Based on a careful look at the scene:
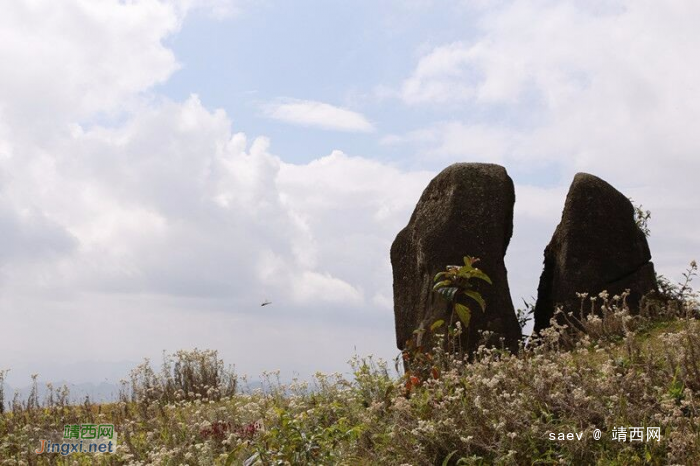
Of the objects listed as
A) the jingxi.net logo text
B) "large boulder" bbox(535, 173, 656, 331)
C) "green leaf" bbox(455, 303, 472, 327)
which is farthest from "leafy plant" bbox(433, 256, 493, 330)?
the jingxi.net logo text

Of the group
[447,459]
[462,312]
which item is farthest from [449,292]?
[447,459]

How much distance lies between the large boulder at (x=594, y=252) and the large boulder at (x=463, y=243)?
4.25 ft

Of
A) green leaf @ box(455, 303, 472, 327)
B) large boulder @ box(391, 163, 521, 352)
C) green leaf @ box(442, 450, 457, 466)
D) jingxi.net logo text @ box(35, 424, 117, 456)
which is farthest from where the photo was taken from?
large boulder @ box(391, 163, 521, 352)

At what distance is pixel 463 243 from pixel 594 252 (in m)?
2.78

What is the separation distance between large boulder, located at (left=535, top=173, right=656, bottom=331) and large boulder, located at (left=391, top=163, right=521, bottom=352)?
1.30 m

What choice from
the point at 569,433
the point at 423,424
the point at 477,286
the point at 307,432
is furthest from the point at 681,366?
the point at 477,286

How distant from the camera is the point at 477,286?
1215cm

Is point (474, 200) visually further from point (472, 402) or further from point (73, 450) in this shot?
point (73, 450)

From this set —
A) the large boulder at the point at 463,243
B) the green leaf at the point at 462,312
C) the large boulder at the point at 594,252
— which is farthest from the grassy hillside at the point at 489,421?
the large boulder at the point at 594,252

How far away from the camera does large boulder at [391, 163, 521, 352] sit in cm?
1216

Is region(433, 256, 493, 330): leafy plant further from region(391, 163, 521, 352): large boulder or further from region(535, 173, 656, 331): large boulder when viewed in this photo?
region(535, 173, 656, 331): large boulder

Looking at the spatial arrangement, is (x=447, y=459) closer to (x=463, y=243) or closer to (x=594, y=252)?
(x=463, y=243)

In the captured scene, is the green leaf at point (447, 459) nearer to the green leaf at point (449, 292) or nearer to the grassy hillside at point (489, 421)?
the grassy hillside at point (489, 421)

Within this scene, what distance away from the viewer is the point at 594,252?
44.2ft
